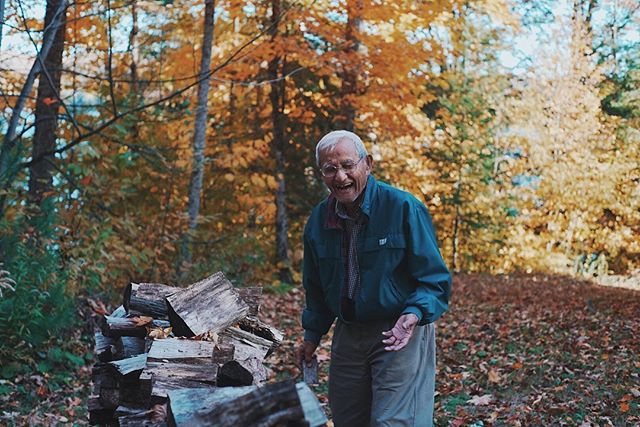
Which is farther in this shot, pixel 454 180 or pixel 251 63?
pixel 454 180

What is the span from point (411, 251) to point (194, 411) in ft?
4.04

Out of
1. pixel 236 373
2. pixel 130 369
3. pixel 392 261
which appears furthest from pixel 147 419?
pixel 392 261

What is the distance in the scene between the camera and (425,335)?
3.40m

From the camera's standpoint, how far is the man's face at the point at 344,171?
329 centimetres

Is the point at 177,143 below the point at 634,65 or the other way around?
below

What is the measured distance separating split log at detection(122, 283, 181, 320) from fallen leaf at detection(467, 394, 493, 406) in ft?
10.1

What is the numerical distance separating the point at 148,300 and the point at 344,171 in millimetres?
1657

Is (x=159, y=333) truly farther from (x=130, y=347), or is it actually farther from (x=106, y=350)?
(x=106, y=350)

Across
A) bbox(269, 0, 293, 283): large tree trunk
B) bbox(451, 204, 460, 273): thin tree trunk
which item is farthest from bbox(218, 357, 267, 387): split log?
bbox(451, 204, 460, 273): thin tree trunk

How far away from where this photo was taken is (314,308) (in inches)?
147

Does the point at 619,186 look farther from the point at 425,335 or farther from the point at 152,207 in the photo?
the point at 425,335

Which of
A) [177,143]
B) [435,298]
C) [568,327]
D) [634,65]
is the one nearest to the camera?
[435,298]

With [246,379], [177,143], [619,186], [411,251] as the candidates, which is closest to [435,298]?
[411,251]

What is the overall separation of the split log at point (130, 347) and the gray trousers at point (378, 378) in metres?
1.18
